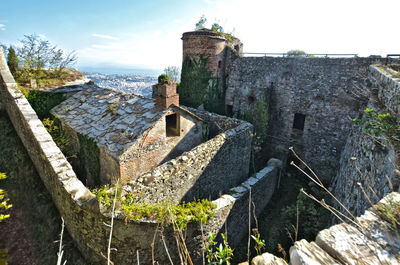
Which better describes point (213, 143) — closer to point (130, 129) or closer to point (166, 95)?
point (166, 95)

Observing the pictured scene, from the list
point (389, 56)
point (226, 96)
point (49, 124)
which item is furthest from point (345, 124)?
point (49, 124)

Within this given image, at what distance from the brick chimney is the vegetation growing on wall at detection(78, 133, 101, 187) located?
11.1 feet

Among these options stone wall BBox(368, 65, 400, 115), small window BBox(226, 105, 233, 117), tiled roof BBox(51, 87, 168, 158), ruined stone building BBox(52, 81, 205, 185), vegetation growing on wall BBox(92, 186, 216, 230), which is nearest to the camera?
vegetation growing on wall BBox(92, 186, 216, 230)

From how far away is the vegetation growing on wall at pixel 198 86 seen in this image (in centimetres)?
1625

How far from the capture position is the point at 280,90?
15047 mm

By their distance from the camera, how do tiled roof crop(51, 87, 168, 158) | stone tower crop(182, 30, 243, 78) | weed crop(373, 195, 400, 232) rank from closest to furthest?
weed crop(373, 195, 400, 232) → tiled roof crop(51, 87, 168, 158) → stone tower crop(182, 30, 243, 78)

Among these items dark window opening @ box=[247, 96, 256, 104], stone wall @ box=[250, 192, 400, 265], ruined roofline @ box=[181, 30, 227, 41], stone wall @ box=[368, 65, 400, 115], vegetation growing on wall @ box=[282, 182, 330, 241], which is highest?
ruined roofline @ box=[181, 30, 227, 41]

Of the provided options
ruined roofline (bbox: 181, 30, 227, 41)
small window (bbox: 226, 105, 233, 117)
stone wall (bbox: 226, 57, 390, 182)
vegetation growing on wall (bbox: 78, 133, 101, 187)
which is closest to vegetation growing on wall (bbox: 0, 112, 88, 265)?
vegetation growing on wall (bbox: 78, 133, 101, 187)

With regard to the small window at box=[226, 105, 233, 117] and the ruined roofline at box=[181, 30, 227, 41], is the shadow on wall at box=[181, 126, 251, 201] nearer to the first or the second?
the small window at box=[226, 105, 233, 117]

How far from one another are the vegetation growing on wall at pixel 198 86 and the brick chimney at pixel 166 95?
7.24 meters

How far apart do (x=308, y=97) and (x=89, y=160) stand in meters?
13.7

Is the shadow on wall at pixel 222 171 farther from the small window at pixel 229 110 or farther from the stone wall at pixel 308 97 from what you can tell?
the small window at pixel 229 110

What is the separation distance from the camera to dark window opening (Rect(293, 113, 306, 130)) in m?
14.8

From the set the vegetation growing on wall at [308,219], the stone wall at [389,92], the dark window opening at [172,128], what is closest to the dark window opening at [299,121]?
the stone wall at [389,92]
